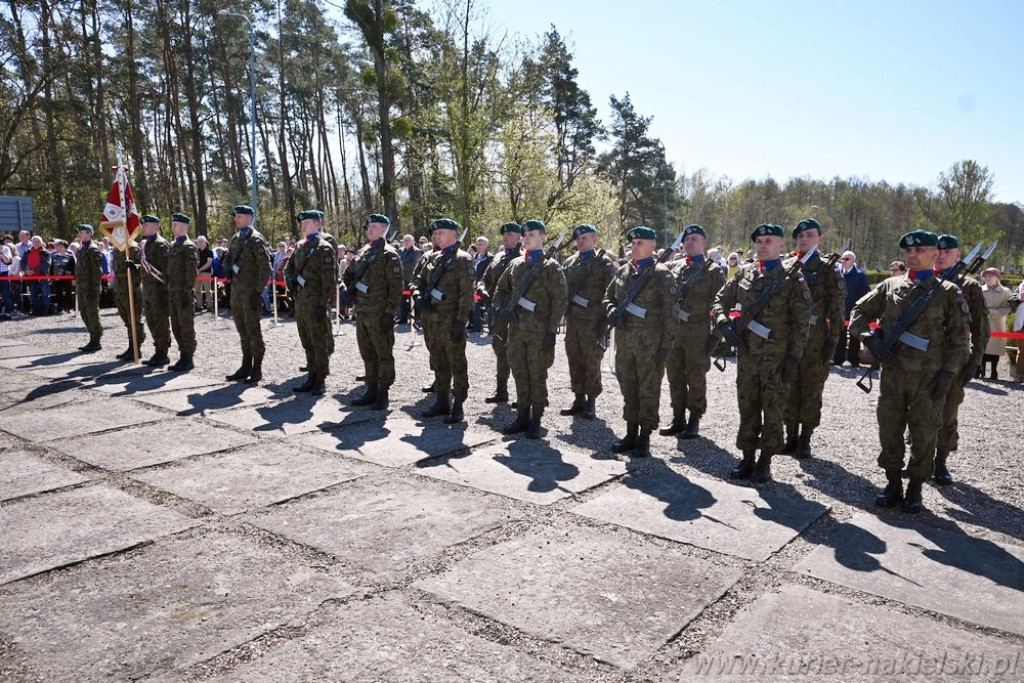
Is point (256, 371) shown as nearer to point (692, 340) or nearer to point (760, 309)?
point (692, 340)

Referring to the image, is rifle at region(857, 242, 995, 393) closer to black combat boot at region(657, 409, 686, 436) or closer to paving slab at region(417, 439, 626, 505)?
paving slab at region(417, 439, 626, 505)

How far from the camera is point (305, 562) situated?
13.3 feet

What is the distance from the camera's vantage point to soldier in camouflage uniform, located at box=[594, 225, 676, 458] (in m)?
6.40

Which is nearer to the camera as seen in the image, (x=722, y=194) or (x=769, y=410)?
(x=769, y=410)

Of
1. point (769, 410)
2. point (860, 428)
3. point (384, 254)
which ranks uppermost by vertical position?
point (384, 254)

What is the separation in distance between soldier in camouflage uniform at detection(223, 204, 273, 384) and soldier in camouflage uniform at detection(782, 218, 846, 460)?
669 centimetres

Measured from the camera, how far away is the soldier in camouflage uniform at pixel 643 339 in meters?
6.40

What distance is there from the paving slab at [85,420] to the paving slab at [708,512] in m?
4.98

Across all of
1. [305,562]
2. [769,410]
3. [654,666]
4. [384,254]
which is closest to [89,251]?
[384,254]

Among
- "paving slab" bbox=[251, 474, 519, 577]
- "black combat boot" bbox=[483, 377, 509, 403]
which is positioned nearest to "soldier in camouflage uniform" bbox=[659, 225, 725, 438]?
"black combat boot" bbox=[483, 377, 509, 403]

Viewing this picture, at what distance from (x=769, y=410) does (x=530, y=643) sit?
319 centimetres

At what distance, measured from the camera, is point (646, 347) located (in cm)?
640

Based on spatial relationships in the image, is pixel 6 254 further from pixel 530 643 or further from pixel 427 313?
pixel 530 643

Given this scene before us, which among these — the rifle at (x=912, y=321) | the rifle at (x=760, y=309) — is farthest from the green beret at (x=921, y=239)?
the rifle at (x=760, y=309)
